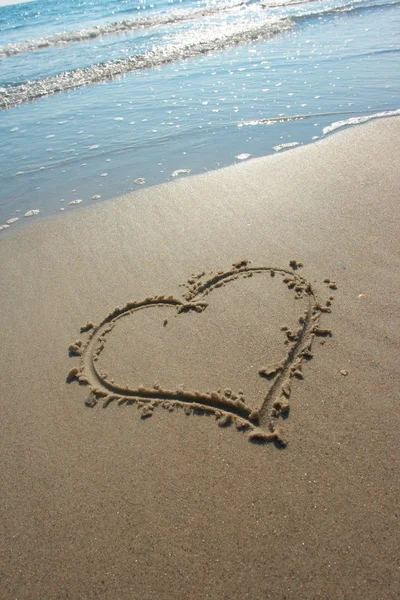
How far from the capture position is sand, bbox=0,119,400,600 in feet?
5.79

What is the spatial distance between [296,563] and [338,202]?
9.42 ft

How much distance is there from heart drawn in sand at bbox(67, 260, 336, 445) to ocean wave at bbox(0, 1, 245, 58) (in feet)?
43.9

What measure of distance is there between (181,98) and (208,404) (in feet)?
19.1

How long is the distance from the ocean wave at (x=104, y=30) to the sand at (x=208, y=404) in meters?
12.8

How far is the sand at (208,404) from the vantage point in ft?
5.79

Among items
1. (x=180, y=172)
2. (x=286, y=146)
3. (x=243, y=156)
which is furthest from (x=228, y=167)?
(x=286, y=146)

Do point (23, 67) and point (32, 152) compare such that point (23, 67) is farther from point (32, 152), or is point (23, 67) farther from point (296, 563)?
point (296, 563)

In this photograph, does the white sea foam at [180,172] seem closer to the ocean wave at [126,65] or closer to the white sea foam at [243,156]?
the white sea foam at [243,156]

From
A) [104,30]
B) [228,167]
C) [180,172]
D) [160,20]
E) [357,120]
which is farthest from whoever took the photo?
[160,20]

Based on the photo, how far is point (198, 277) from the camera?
3.19m

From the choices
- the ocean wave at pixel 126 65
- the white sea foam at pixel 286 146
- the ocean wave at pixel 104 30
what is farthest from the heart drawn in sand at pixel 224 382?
the ocean wave at pixel 104 30

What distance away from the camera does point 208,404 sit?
2.33 meters

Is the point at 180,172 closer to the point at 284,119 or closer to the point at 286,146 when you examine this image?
the point at 286,146

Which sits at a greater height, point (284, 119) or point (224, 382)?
point (284, 119)
